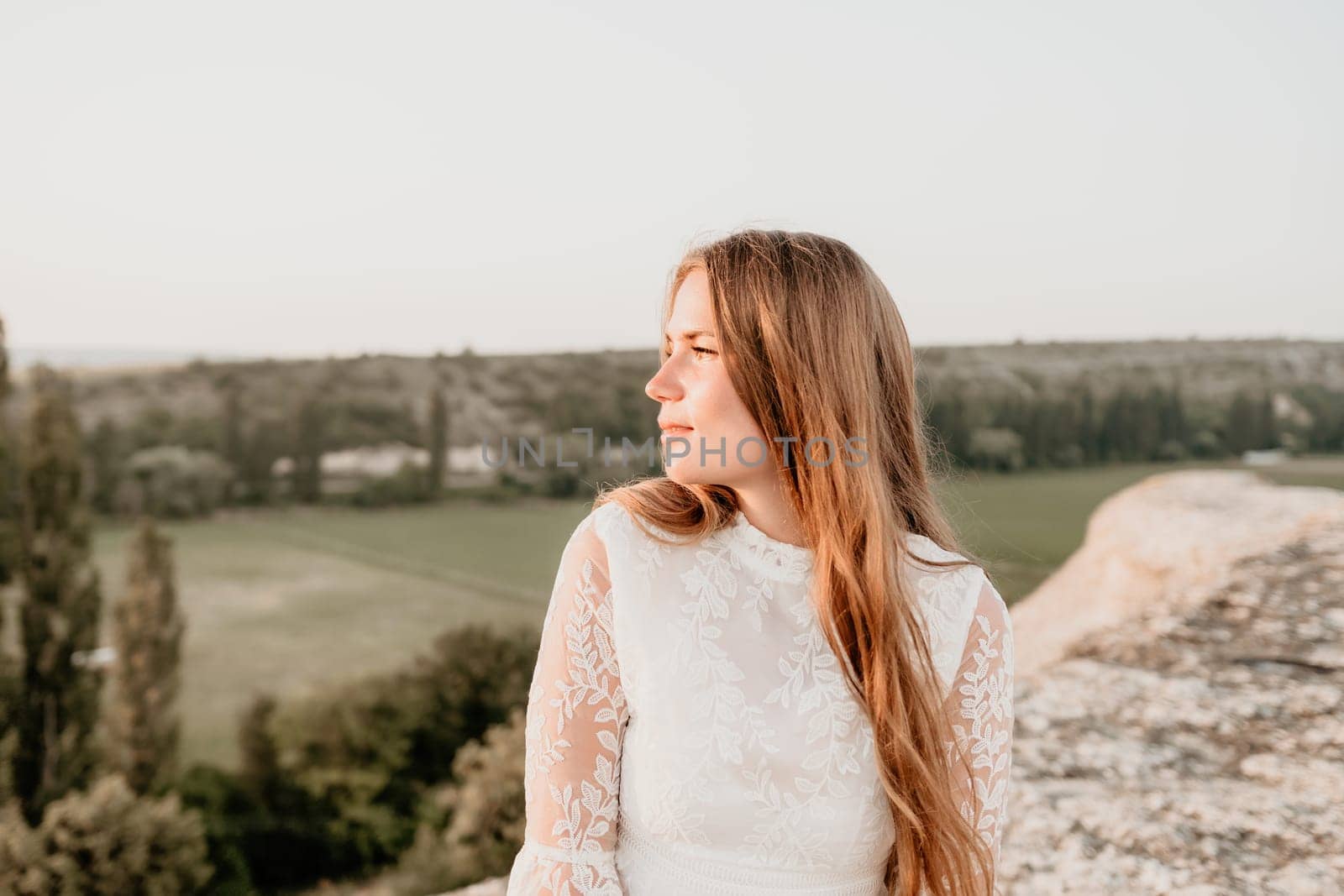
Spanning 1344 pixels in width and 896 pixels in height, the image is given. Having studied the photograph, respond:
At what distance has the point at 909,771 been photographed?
4.60ft

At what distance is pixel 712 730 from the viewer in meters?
1.39

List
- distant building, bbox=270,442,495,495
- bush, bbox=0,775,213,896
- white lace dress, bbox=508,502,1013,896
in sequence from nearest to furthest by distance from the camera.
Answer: white lace dress, bbox=508,502,1013,896
bush, bbox=0,775,213,896
distant building, bbox=270,442,495,495

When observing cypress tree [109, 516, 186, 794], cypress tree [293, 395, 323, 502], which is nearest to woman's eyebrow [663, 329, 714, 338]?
cypress tree [293, 395, 323, 502]

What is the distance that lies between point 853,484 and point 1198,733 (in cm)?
154

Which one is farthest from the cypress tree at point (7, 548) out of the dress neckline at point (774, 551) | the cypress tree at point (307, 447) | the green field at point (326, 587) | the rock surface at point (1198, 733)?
the dress neckline at point (774, 551)

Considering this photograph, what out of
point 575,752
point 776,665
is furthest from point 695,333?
point 575,752

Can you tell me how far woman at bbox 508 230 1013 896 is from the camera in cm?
139

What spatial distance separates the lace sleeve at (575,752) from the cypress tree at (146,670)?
14209 mm

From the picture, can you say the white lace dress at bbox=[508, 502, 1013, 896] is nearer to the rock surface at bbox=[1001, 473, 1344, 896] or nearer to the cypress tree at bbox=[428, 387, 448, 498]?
the rock surface at bbox=[1001, 473, 1344, 896]

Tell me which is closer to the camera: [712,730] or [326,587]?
[712,730]

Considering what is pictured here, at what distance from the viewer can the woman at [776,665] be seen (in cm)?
139

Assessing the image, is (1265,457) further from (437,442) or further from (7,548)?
(7,548)

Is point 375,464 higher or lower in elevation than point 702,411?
lower

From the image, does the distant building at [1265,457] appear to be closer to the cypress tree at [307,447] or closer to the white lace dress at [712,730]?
the white lace dress at [712,730]
